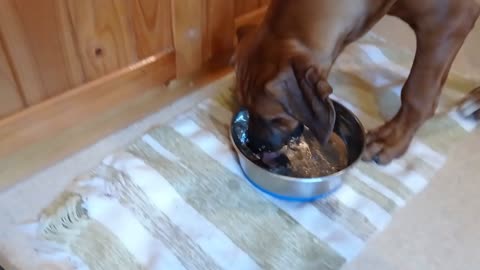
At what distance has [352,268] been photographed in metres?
1.12

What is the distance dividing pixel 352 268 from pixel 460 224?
30cm

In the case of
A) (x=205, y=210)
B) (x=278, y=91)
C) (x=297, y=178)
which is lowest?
(x=205, y=210)

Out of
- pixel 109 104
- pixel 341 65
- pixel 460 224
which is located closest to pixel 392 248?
pixel 460 224

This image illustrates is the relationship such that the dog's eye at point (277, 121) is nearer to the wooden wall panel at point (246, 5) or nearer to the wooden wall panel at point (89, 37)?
the wooden wall panel at point (89, 37)

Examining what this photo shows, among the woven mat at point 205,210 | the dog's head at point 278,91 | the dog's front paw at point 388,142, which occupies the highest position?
the dog's head at point 278,91

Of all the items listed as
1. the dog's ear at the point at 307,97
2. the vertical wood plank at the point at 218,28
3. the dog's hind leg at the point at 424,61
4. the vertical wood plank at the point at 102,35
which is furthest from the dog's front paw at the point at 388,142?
the vertical wood plank at the point at 102,35

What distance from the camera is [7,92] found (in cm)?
116

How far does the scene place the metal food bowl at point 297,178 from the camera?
1166mm

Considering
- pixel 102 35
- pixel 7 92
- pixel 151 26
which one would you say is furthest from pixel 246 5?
pixel 7 92

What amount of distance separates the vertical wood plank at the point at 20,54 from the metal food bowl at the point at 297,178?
1.54 feet

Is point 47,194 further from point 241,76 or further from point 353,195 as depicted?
point 353,195

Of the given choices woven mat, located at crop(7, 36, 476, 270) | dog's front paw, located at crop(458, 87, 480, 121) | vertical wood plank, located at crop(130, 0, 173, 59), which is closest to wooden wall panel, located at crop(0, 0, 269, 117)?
vertical wood plank, located at crop(130, 0, 173, 59)

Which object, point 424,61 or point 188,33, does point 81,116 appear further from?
point 424,61

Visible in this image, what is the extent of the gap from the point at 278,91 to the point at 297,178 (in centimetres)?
24
